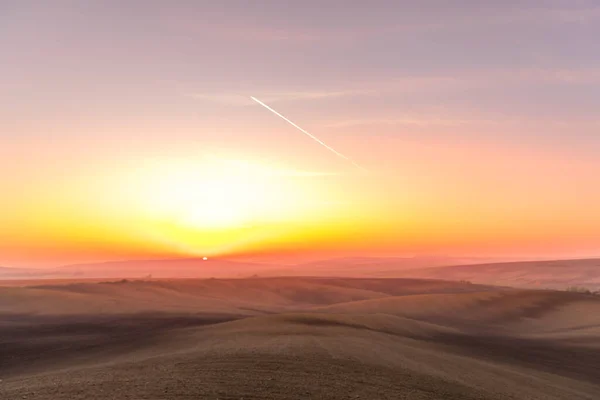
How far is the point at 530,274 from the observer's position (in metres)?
137

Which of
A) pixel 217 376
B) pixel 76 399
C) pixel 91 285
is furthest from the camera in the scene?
pixel 91 285

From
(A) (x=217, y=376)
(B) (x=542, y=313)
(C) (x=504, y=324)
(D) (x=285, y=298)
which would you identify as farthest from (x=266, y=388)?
(D) (x=285, y=298)

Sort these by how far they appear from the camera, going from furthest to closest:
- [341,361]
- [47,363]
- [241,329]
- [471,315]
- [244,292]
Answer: [244,292]
[471,315]
[241,329]
[47,363]
[341,361]

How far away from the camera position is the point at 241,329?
2650 cm

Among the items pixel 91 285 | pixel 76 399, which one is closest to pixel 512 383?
pixel 76 399

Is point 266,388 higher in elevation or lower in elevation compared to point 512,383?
higher

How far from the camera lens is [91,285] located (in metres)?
70.9

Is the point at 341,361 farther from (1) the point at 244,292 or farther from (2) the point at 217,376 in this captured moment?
(1) the point at 244,292

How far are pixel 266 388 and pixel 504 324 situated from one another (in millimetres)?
39475

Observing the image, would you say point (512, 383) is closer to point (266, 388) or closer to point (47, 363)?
point (266, 388)

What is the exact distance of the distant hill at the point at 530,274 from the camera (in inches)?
4486

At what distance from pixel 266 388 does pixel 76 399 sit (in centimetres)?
552

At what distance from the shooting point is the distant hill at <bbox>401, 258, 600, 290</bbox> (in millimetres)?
113938

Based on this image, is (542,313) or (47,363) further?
(542,313)
